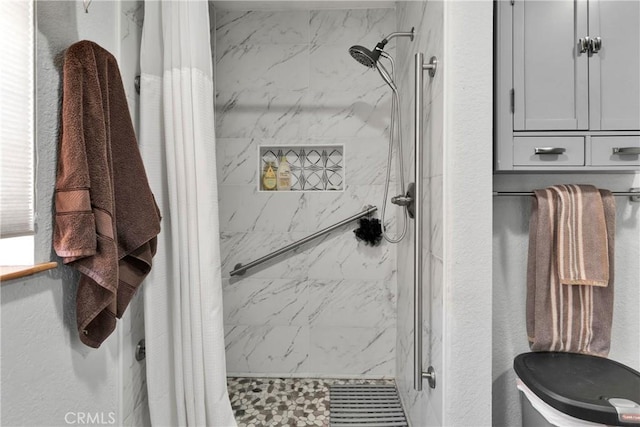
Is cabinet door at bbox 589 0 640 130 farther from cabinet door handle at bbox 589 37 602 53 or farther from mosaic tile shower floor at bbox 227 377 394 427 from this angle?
mosaic tile shower floor at bbox 227 377 394 427

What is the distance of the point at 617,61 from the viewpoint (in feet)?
3.80

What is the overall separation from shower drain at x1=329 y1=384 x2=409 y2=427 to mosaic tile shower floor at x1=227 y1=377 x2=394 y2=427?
5cm

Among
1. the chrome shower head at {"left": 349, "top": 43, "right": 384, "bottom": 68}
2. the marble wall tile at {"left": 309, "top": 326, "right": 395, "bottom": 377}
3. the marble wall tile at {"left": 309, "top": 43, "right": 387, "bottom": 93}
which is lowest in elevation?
the marble wall tile at {"left": 309, "top": 326, "right": 395, "bottom": 377}

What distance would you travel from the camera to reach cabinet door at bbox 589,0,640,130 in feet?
3.78

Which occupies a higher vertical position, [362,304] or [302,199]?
[302,199]

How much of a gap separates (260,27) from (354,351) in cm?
205

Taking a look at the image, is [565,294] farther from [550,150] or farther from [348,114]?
[348,114]

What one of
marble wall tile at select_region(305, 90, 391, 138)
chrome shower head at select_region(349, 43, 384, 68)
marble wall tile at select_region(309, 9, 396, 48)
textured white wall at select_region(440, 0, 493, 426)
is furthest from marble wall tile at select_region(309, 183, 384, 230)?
textured white wall at select_region(440, 0, 493, 426)

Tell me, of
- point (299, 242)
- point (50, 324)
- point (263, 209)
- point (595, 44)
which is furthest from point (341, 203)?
point (50, 324)

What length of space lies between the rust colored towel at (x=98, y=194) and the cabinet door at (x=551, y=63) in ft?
4.35

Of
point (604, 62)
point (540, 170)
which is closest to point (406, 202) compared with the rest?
point (540, 170)

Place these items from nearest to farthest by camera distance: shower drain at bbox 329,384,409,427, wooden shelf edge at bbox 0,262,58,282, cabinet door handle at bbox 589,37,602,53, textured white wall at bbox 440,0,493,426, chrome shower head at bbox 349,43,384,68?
wooden shelf edge at bbox 0,262,58,282
textured white wall at bbox 440,0,493,426
cabinet door handle at bbox 589,37,602,53
chrome shower head at bbox 349,43,384,68
shower drain at bbox 329,384,409,427

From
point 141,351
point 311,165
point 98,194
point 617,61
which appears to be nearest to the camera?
point 98,194

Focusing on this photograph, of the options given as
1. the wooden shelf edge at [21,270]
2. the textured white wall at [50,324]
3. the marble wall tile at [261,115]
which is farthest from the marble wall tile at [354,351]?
the wooden shelf edge at [21,270]
